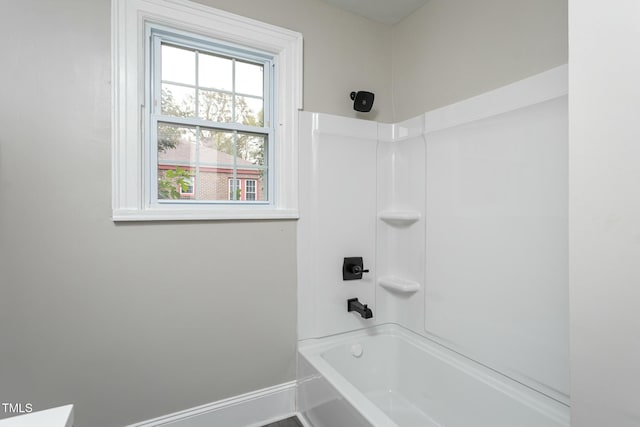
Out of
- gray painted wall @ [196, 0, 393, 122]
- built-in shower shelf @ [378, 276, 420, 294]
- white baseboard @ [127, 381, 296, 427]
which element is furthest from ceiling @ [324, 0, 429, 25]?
white baseboard @ [127, 381, 296, 427]

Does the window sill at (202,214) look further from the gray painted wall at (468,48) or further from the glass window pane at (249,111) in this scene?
the gray painted wall at (468,48)

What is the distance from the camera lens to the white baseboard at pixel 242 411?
5.32 feet

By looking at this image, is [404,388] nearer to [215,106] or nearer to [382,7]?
[215,106]

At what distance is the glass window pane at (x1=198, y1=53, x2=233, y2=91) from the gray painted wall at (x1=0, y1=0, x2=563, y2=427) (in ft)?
0.94

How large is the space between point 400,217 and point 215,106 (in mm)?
1376

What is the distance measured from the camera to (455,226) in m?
1.78

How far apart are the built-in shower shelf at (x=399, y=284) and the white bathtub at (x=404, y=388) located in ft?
0.99

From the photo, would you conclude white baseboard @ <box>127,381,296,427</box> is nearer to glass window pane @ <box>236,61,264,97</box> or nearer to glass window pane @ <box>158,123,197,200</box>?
glass window pane @ <box>158,123,197,200</box>

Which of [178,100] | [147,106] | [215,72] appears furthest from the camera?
[215,72]

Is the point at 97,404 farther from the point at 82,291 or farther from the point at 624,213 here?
the point at 624,213

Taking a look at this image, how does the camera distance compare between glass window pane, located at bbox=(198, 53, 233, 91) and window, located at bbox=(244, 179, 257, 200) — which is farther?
window, located at bbox=(244, 179, 257, 200)

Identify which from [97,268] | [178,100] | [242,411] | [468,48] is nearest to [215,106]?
[178,100]

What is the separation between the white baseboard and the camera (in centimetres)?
162

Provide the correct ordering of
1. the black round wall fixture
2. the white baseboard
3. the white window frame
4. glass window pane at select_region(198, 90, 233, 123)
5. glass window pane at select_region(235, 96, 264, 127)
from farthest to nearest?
the black round wall fixture → glass window pane at select_region(235, 96, 264, 127) → glass window pane at select_region(198, 90, 233, 123) → the white baseboard → the white window frame
